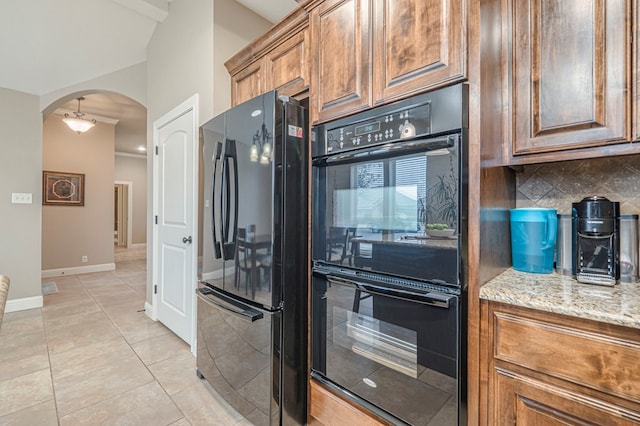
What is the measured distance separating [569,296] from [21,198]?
512 centimetres

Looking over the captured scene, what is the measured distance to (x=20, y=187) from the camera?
11.6 feet

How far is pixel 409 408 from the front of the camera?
1.18 meters

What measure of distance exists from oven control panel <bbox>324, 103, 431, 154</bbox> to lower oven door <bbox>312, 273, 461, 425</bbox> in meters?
0.63

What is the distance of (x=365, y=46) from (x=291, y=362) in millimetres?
1619

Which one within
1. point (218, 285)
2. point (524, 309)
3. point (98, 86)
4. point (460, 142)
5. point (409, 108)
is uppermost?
point (98, 86)

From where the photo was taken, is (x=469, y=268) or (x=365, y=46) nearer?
(x=469, y=268)

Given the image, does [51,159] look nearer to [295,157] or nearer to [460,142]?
[295,157]

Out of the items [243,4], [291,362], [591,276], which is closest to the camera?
[591,276]

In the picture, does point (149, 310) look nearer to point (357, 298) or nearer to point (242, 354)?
point (242, 354)

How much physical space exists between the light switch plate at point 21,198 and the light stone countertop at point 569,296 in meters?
4.86

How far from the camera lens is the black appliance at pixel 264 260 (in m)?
1.53

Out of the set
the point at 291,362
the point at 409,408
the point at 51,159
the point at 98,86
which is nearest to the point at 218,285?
the point at 291,362

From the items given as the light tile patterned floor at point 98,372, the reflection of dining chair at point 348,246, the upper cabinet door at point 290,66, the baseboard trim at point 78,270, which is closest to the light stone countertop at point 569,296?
the reflection of dining chair at point 348,246

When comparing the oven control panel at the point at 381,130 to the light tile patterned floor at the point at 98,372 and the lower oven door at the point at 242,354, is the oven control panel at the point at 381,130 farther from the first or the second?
the light tile patterned floor at the point at 98,372
